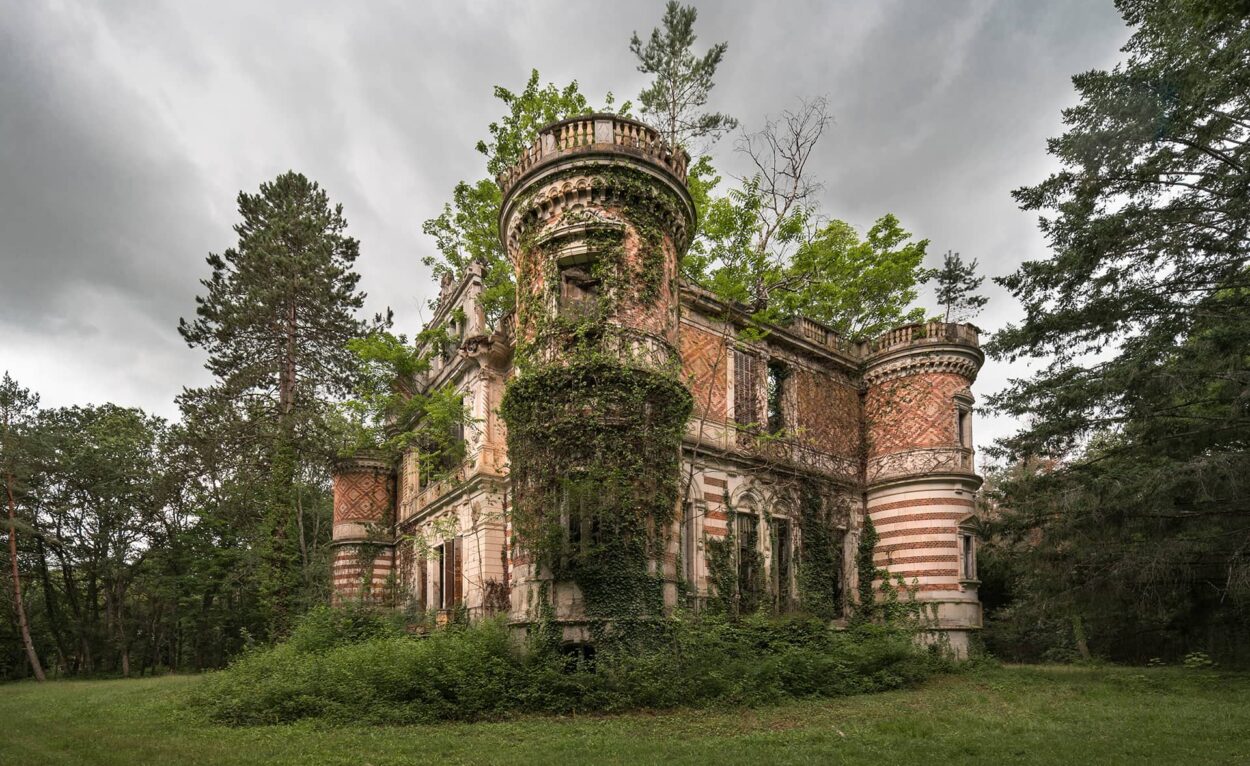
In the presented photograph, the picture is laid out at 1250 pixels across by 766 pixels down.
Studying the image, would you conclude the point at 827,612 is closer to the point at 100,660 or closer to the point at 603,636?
the point at 603,636

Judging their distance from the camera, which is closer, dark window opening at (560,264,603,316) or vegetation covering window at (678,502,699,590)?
dark window opening at (560,264,603,316)

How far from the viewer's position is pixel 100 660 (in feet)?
117

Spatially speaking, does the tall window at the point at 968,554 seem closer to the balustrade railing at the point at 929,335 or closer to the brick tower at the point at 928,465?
the brick tower at the point at 928,465

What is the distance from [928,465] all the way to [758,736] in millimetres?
13070

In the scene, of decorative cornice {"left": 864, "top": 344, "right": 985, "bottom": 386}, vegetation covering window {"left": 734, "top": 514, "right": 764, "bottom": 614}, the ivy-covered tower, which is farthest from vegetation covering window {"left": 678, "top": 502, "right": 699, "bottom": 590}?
decorative cornice {"left": 864, "top": 344, "right": 985, "bottom": 386}

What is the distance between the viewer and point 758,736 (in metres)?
10.0

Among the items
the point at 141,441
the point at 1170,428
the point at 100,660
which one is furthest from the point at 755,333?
the point at 100,660

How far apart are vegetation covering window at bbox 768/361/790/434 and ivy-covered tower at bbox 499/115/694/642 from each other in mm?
5601

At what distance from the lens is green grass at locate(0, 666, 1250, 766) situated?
884 centimetres

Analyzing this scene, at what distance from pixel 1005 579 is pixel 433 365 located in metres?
22.2

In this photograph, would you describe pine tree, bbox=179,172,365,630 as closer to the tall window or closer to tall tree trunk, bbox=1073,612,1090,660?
the tall window

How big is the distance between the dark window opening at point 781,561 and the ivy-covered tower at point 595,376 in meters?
5.07

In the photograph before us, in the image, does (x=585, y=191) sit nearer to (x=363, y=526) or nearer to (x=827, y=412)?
(x=827, y=412)

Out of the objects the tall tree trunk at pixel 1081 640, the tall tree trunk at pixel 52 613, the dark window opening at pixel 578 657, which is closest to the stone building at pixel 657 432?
the dark window opening at pixel 578 657
